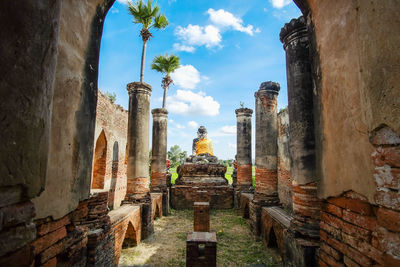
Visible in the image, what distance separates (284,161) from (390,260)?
24.8 ft

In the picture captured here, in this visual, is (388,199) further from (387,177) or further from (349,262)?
(349,262)

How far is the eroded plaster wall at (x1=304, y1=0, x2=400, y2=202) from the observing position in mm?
1774

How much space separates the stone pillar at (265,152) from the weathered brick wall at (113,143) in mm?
6090

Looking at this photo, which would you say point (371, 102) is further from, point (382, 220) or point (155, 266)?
point (155, 266)

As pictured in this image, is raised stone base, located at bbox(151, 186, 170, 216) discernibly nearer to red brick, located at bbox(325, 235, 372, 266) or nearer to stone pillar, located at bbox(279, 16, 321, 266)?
stone pillar, located at bbox(279, 16, 321, 266)

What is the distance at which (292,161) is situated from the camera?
4.02m

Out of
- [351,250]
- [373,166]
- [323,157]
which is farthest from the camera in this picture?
[323,157]

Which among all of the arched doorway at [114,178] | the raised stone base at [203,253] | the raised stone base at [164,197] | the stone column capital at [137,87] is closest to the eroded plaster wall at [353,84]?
the raised stone base at [203,253]

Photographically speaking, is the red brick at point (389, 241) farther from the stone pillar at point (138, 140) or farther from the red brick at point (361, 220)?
the stone pillar at point (138, 140)

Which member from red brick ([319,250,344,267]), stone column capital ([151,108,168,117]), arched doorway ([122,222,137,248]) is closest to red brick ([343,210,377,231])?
red brick ([319,250,344,267])

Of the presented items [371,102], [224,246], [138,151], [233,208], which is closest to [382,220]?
[371,102]

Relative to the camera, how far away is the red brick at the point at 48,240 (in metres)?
2.06

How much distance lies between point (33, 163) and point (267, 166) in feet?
22.8

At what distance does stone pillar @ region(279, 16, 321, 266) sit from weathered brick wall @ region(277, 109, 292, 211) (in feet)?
16.1
